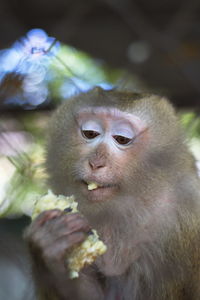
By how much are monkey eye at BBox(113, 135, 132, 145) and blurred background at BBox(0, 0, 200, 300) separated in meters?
0.35

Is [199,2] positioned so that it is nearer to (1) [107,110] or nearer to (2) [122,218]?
(1) [107,110]

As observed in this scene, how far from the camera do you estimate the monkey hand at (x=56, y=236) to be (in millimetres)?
2492

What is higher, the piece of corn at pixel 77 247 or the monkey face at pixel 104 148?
the monkey face at pixel 104 148

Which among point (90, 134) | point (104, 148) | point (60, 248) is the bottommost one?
point (60, 248)

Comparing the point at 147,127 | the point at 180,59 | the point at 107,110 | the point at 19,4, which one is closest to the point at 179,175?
the point at 147,127

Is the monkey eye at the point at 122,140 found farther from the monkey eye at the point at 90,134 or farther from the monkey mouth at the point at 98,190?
the monkey mouth at the point at 98,190

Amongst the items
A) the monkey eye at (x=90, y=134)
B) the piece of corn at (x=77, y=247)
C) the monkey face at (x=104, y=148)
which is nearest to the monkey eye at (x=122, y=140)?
the monkey face at (x=104, y=148)

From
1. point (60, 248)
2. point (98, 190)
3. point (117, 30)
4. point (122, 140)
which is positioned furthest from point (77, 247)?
point (117, 30)

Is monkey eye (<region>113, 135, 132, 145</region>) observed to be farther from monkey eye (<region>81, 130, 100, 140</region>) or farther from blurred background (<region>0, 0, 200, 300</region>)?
blurred background (<region>0, 0, 200, 300</region>)

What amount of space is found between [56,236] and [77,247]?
4.2 inches

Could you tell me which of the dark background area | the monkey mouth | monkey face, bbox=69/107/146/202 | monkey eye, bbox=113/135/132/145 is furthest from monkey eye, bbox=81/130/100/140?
the dark background area

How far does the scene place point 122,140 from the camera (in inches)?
109

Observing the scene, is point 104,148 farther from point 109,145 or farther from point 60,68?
point 60,68

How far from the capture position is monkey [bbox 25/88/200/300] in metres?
2.73
